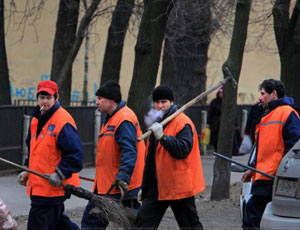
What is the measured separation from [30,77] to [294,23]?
48.7ft

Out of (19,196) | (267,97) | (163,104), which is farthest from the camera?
(19,196)

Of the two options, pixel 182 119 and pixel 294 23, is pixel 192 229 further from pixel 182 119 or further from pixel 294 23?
pixel 294 23

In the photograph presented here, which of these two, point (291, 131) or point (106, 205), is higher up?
point (291, 131)

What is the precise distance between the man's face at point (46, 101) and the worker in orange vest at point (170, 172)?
88 cm

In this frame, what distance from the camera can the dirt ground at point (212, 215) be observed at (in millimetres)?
8727

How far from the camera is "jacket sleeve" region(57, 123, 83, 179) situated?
19.9 ft

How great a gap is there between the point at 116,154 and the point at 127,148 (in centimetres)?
19

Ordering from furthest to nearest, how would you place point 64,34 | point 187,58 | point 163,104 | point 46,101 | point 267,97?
point 187,58, point 64,34, point 267,97, point 163,104, point 46,101

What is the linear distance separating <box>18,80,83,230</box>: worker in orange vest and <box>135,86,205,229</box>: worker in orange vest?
66cm

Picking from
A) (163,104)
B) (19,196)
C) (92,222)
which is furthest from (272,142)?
(19,196)

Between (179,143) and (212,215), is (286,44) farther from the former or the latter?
(179,143)

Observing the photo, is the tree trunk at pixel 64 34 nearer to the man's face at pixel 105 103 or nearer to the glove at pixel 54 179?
the man's face at pixel 105 103

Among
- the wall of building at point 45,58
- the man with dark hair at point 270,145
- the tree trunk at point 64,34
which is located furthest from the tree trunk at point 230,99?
the wall of building at point 45,58

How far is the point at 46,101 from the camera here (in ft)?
20.6
